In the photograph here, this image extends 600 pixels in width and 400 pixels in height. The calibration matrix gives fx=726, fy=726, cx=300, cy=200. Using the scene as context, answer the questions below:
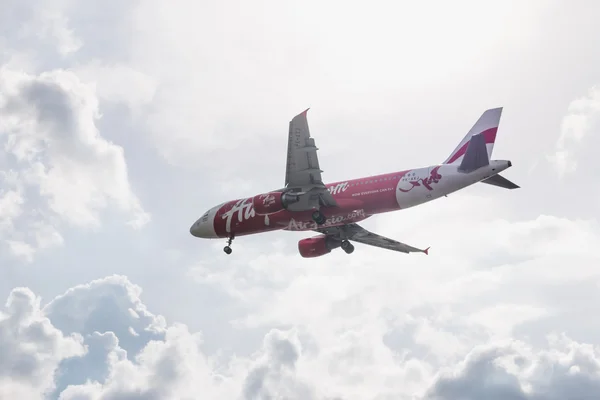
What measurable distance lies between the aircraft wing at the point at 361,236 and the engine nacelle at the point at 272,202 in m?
9.40

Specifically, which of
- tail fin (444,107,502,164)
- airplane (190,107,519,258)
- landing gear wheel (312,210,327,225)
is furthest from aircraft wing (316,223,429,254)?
tail fin (444,107,502,164)

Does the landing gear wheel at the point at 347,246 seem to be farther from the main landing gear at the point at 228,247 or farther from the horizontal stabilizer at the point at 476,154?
the horizontal stabilizer at the point at 476,154

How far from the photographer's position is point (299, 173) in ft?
152

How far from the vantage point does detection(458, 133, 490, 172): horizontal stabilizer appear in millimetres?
45000

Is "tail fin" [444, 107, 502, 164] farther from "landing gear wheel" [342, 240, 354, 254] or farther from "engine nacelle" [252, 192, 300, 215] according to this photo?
"landing gear wheel" [342, 240, 354, 254]

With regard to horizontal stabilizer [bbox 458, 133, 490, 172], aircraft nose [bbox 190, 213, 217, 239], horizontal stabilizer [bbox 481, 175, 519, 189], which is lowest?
horizontal stabilizer [bbox 481, 175, 519, 189]

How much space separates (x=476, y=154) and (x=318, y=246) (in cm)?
1817

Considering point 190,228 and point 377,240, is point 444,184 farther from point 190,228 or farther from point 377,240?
point 190,228

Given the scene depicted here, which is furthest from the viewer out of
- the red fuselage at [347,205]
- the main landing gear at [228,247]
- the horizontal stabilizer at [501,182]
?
the main landing gear at [228,247]

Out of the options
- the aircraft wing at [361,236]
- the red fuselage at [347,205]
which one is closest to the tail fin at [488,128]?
the red fuselage at [347,205]

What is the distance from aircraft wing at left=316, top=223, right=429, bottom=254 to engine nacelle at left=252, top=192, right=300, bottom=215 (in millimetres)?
9402

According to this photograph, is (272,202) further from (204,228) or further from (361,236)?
(361,236)

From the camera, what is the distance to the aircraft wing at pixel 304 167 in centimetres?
4375

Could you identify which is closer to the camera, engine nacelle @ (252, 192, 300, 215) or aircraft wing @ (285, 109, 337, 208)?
aircraft wing @ (285, 109, 337, 208)
